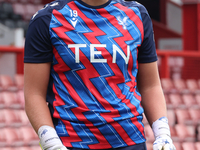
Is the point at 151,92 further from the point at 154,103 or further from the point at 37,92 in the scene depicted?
the point at 37,92

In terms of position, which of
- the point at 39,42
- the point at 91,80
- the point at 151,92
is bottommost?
the point at 151,92

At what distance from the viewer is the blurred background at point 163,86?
13.8ft

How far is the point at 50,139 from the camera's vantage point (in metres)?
0.95

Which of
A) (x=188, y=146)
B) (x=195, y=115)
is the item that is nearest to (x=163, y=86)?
(x=195, y=115)

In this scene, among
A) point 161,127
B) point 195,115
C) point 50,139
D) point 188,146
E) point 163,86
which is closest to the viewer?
point 50,139

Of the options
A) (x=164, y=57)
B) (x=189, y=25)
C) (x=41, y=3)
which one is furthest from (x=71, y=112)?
(x=41, y=3)

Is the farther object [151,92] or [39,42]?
[151,92]

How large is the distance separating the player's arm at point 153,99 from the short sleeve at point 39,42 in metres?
0.30

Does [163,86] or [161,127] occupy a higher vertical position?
[161,127]

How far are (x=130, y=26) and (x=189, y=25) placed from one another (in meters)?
7.83

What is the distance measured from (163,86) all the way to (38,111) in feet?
15.0

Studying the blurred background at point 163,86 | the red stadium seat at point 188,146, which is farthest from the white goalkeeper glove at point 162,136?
the red stadium seat at point 188,146

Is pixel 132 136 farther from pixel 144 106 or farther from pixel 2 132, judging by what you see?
pixel 2 132

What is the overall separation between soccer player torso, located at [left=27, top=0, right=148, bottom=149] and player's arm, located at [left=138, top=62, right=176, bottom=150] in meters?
0.09
